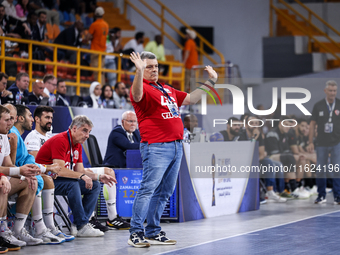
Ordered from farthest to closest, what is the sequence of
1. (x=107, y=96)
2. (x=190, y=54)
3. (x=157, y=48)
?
1. (x=190, y=54)
2. (x=157, y=48)
3. (x=107, y=96)

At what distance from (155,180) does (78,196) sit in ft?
4.02

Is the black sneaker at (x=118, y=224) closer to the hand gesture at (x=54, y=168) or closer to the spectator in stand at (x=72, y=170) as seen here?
the spectator in stand at (x=72, y=170)

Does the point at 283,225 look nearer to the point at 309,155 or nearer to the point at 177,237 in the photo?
the point at 177,237

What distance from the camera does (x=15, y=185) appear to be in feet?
17.0

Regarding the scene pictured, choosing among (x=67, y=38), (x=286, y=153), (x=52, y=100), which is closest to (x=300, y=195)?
(x=286, y=153)

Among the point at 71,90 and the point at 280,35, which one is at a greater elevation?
the point at 280,35

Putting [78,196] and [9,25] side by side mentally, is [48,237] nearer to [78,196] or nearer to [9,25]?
[78,196]

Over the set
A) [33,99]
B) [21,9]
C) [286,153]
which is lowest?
[286,153]

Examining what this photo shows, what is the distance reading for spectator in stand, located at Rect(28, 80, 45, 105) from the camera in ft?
29.5

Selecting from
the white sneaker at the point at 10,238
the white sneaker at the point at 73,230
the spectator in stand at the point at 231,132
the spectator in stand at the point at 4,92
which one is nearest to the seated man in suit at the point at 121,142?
the white sneaker at the point at 73,230

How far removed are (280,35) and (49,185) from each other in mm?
14826

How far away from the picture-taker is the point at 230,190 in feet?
26.8

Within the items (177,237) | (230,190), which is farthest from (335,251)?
(230,190)

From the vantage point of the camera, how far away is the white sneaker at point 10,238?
502 centimetres
